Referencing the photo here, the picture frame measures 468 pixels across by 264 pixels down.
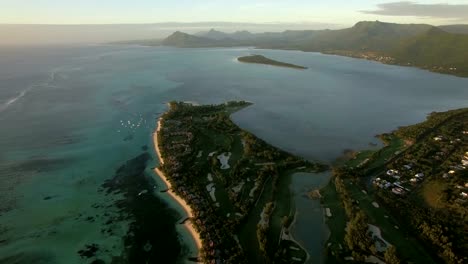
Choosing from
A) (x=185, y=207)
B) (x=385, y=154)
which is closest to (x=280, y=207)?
(x=185, y=207)

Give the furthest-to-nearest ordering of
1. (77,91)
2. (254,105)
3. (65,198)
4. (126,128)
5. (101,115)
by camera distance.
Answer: (77,91), (254,105), (101,115), (126,128), (65,198)

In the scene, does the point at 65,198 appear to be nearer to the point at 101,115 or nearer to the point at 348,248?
the point at 348,248

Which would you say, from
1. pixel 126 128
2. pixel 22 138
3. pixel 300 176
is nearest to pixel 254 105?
pixel 126 128

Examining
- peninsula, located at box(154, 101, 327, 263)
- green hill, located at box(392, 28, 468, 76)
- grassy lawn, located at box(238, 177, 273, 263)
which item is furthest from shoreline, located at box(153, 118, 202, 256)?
green hill, located at box(392, 28, 468, 76)

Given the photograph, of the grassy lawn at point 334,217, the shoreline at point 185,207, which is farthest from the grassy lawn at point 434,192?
the shoreline at point 185,207

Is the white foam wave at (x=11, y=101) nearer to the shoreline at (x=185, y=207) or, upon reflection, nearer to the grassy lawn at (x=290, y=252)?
the shoreline at (x=185, y=207)

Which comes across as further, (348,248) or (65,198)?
(65,198)

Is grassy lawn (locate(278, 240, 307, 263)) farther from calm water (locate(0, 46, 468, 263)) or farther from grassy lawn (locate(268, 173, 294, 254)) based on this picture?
calm water (locate(0, 46, 468, 263))
